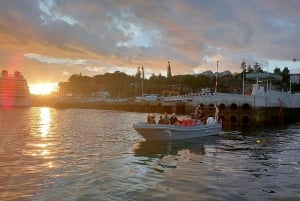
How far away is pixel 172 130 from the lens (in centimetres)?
3244

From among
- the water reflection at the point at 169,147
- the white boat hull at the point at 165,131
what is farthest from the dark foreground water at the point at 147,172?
the white boat hull at the point at 165,131

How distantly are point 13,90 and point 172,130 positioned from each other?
16082cm

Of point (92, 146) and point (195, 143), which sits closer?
point (92, 146)

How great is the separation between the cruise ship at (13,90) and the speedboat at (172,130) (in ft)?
497

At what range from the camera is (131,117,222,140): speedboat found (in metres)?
31.7

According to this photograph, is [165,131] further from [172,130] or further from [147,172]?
[147,172]

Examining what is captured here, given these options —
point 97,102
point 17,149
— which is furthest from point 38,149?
point 97,102

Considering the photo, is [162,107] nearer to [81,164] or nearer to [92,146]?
[92,146]

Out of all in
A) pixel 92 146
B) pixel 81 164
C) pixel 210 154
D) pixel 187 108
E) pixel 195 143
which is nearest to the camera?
pixel 81 164

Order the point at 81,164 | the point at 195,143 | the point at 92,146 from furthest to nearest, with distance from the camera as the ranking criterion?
the point at 195,143
the point at 92,146
the point at 81,164

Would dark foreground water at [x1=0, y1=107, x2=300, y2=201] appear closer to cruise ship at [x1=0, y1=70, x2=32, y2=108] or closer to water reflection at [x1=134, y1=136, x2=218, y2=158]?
water reflection at [x1=134, y1=136, x2=218, y2=158]

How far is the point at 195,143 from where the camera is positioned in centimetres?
3256

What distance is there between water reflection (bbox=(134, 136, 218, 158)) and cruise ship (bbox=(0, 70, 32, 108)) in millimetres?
153181

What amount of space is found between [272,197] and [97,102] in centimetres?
14895
